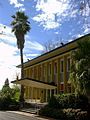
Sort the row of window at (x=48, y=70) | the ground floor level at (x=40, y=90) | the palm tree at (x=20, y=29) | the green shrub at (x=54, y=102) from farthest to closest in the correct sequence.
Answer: the palm tree at (x=20, y=29), the row of window at (x=48, y=70), the ground floor level at (x=40, y=90), the green shrub at (x=54, y=102)

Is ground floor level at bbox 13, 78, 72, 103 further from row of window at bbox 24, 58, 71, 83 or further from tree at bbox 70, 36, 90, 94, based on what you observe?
tree at bbox 70, 36, 90, 94

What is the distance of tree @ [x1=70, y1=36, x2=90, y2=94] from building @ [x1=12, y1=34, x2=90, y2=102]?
6.67m

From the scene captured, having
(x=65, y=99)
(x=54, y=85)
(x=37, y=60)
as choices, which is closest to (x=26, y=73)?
(x=37, y=60)

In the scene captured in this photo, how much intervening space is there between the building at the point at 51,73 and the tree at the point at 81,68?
6669 millimetres

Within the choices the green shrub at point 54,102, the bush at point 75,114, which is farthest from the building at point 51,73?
the bush at point 75,114

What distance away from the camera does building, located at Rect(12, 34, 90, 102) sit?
142 ft

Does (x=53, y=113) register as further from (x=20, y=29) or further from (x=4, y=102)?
(x=20, y=29)

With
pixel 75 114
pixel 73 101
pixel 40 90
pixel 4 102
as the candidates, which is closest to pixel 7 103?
pixel 4 102

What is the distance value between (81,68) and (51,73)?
19.5 meters

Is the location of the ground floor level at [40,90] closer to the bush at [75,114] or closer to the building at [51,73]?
the building at [51,73]

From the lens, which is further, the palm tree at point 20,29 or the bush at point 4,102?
the palm tree at point 20,29

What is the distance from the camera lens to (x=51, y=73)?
162 ft

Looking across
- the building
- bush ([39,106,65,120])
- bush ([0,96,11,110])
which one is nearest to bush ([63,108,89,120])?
bush ([39,106,65,120])

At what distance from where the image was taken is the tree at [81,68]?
28.8 m
